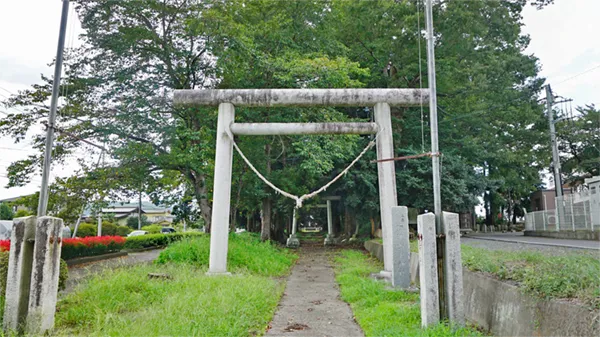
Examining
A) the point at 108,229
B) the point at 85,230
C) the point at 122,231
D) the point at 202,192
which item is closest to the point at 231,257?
the point at 202,192

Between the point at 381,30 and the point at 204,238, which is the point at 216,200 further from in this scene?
the point at 381,30

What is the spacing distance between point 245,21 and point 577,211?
15.8 m

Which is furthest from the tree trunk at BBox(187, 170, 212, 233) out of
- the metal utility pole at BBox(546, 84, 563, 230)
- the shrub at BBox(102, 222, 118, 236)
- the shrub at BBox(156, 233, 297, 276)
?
the shrub at BBox(102, 222, 118, 236)

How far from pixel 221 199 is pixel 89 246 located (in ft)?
30.2

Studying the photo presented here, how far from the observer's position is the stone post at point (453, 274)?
4832 mm

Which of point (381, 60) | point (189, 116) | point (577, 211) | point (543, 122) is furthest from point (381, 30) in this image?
point (543, 122)

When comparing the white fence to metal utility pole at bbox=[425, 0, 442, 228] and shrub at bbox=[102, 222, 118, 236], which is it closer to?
metal utility pole at bbox=[425, 0, 442, 228]

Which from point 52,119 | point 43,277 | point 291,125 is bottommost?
point 43,277

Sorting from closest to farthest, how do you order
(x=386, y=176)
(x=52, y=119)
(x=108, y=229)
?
(x=52, y=119) → (x=386, y=176) → (x=108, y=229)

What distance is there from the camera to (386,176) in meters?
9.23

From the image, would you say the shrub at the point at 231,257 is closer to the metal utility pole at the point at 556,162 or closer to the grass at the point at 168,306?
the grass at the point at 168,306

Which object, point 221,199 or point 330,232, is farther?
point 330,232

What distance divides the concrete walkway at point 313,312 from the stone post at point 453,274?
1263 mm

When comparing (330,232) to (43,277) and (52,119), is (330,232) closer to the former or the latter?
(52,119)
